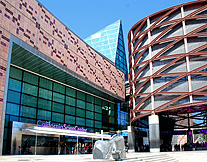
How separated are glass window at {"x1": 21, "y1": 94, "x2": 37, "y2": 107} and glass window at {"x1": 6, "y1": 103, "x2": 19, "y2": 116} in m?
1.47

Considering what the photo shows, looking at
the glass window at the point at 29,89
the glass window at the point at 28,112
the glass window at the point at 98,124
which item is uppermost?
the glass window at the point at 29,89

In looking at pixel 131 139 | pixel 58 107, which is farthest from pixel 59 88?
pixel 131 139

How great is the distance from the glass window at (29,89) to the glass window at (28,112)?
7.27ft

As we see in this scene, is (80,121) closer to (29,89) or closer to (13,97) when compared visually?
(29,89)

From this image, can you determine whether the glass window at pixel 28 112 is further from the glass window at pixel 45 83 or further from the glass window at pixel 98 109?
the glass window at pixel 98 109

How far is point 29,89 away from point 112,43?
43819 mm

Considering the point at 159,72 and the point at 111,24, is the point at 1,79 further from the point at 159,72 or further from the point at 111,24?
the point at 111,24

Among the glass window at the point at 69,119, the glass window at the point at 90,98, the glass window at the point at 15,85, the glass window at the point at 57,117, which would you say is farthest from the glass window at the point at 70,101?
the glass window at the point at 15,85

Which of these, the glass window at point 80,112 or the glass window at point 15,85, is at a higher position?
the glass window at point 15,85

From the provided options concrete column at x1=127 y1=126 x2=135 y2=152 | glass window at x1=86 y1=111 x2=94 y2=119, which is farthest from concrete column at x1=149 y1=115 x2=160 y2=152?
glass window at x1=86 y1=111 x2=94 y2=119

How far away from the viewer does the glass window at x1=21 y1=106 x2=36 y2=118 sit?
31.5m

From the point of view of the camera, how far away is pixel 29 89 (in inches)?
1312

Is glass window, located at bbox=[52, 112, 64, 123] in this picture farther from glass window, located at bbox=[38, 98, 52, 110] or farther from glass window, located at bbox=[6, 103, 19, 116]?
glass window, located at bbox=[6, 103, 19, 116]

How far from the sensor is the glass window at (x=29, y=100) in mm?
31953
